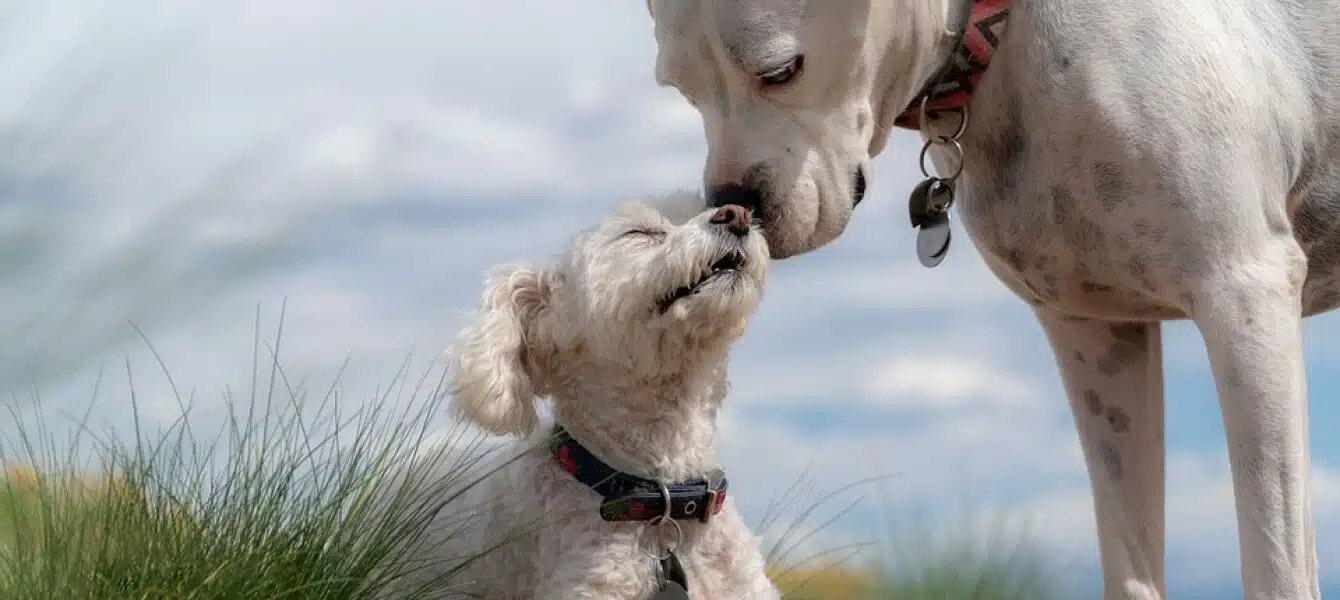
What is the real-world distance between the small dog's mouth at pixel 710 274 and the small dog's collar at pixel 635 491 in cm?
38

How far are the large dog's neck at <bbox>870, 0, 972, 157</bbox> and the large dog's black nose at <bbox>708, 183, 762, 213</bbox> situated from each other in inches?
16.0

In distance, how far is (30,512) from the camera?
13.7 feet

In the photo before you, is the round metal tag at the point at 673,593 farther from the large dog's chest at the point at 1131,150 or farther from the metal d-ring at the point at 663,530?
the large dog's chest at the point at 1131,150

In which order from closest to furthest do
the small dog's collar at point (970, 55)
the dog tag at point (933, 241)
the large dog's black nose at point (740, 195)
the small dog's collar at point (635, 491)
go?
1. the small dog's collar at point (635, 491)
2. the large dog's black nose at point (740, 195)
3. the small dog's collar at point (970, 55)
4. the dog tag at point (933, 241)

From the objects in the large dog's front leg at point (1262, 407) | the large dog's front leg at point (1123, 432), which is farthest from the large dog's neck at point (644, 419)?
the large dog's front leg at point (1123, 432)

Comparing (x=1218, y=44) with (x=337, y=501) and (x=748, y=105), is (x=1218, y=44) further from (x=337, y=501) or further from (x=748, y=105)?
(x=337, y=501)

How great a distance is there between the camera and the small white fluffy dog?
11.6 ft

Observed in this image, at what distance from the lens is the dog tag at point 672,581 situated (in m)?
3.62

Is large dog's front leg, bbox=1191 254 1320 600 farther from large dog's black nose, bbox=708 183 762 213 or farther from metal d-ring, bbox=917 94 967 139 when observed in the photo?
large dog's black nose, bbox=708 183 762 213

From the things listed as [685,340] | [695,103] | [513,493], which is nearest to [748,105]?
[695,103]

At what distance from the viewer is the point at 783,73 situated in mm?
3717

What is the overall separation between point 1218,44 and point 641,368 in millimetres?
1576

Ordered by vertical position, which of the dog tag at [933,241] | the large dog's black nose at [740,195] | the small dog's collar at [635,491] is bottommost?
the small dog's collar at [635,491]

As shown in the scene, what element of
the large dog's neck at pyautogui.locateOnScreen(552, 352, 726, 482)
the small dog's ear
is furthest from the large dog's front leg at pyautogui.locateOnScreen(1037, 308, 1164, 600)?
the small dog's ear
